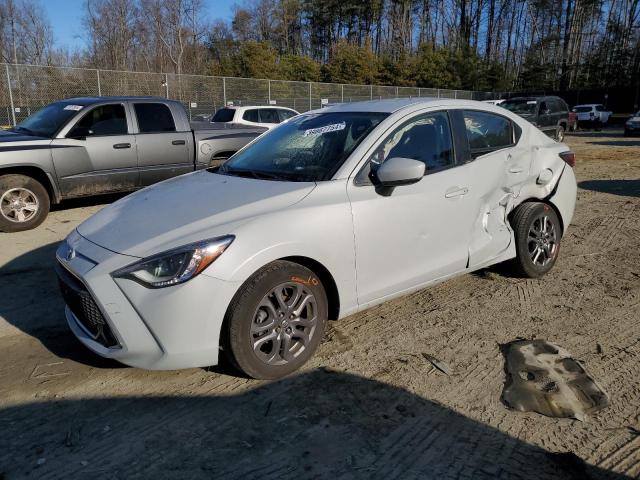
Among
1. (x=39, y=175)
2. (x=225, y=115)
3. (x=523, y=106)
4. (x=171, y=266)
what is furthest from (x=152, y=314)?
(x=523, y=106)

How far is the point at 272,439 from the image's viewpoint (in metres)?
2.56

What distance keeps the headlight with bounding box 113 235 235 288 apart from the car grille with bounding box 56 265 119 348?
0.28 m

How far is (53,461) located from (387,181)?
240 cm

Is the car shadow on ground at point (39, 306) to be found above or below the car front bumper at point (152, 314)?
below

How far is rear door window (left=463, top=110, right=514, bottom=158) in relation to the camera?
410 cm

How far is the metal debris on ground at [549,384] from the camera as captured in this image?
2795 mm

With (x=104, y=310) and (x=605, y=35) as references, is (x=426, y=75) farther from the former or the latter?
(x=104, y=310)

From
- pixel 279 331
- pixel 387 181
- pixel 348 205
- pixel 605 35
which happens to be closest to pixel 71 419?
pixel 279 331

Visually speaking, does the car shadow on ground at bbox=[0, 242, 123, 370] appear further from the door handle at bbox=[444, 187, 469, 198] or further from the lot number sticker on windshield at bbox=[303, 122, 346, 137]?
the door handle at bbox=[444, 187, 469, 198]

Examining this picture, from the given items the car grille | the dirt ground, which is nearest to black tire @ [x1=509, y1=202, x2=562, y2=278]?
the dirt ground

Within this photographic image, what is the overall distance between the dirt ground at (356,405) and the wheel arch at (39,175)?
2.99m

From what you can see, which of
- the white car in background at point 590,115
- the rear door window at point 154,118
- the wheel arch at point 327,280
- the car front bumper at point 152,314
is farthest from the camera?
the white car in background at point 590,115

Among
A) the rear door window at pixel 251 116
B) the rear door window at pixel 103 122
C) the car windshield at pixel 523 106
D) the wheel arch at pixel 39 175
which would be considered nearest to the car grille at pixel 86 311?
the wheel arch at pixel 39 175

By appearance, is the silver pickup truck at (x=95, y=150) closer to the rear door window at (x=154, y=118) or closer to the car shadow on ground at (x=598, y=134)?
the rear door window at (x=154, y=118)
